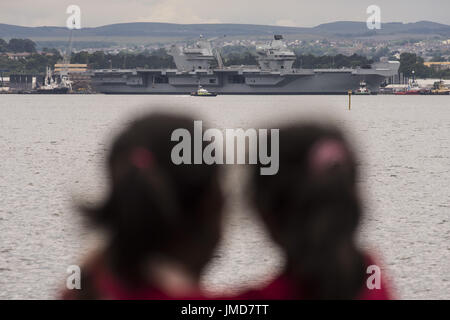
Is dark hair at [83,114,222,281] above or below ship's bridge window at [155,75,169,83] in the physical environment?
below

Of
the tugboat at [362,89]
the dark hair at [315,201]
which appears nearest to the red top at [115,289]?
the dark hair at [315,201]

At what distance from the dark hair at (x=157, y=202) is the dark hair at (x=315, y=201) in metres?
0.18

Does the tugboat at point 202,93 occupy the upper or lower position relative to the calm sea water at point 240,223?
upper

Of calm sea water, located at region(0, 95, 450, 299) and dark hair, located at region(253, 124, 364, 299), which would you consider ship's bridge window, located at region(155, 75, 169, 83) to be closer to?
calm sea water, located at region(0, 95, 450, 299)

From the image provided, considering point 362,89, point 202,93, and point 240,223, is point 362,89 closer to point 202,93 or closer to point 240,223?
point 202,93

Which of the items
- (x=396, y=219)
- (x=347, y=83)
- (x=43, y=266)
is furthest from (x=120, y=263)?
(x=347, y=83)

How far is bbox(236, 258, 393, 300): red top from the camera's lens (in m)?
2.47

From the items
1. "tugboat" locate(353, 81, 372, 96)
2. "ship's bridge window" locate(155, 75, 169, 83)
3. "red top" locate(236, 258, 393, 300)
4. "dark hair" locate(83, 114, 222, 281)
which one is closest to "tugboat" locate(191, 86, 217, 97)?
"ship's bridge window" locate(155, 75, 169, 83)

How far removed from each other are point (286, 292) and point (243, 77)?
14456 cm

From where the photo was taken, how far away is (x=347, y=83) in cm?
14750

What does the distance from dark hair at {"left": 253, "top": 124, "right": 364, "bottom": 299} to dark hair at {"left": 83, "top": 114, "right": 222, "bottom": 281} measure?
0.59 ft

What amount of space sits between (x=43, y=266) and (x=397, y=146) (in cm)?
3259

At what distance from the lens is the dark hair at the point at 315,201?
215 centimetres

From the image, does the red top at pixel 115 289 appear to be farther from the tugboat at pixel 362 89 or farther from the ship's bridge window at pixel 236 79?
the tugboat at pixel 362 89
